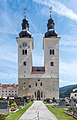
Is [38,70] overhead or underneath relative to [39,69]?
underneath

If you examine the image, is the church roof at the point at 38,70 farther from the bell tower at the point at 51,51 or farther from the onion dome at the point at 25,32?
the onion dome at the point at 25,32

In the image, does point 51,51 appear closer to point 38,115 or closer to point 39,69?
point 39,69

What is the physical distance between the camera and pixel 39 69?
58688mm

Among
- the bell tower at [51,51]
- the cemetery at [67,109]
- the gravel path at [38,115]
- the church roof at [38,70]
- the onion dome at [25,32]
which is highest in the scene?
the onion dome at [25,32]

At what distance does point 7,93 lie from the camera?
10694 centimetres

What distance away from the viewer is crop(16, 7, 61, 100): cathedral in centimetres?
5600

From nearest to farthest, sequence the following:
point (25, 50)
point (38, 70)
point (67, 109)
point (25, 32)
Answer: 1. point (67, 109)
2. point (38, 70)
3. point (25, 32)
4. point (25, 50)

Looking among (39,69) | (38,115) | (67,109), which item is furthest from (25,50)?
(38,115)

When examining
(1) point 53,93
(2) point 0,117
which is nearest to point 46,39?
(1) point 53,93

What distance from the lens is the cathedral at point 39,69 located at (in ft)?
184

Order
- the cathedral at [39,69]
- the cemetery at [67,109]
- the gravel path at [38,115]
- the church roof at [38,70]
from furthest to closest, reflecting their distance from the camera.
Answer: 1. the church roof at [38,70]
2. the cathedral at [39,69]
3. the cemetery at [67,109]
4. the gravel path at [38,115]

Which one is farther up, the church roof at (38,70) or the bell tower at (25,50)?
the bell tower at (25,50)

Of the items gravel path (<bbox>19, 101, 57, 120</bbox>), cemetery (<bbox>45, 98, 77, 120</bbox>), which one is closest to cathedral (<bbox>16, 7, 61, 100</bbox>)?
cemetery (<bbox>45, 98, 77, 120</bbox>)

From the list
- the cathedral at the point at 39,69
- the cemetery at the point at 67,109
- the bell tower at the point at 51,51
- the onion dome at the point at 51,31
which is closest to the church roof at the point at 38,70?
the cathedral at the point at 39,69
